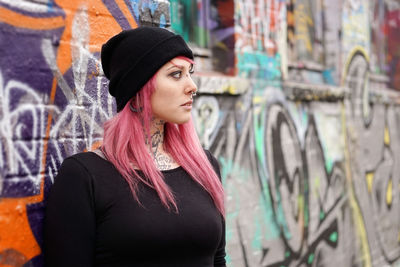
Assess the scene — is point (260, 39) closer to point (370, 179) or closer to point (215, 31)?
point (215, 31)

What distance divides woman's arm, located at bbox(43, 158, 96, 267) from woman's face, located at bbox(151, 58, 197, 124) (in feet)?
1.36

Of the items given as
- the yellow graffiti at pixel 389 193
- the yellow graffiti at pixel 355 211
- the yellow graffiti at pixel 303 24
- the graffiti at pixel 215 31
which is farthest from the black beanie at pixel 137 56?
the yellow graffiti at pixel 389 193

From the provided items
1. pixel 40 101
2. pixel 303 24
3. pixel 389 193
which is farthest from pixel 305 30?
pixel 40 101

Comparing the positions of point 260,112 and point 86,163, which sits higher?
point 260,112

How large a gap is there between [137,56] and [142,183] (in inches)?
20.1

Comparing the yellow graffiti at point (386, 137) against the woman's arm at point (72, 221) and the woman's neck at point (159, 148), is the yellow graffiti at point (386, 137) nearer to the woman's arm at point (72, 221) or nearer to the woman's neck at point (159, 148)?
the woman's neck at point (159, 148)

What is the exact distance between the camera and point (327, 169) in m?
5.78

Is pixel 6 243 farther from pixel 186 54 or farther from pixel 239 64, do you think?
pixel 239 64

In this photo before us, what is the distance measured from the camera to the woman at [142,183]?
6.52ft

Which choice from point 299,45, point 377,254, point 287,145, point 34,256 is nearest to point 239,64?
point 287,145

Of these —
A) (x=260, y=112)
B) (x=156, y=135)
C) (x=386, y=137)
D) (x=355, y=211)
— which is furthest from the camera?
(x=386, y=137)

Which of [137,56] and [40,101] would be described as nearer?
[137,56]

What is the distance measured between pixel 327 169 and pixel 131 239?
413 centimetres

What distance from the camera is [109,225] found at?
2.00 meters
